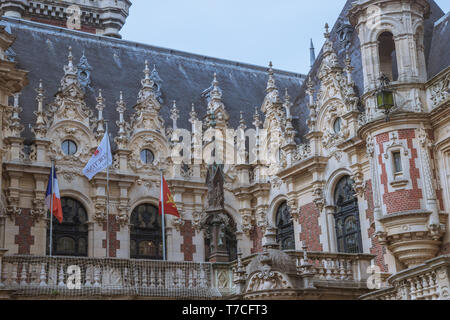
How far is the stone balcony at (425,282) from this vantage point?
14.6 meters

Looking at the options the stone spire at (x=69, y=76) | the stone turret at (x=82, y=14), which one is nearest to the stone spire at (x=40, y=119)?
the stone spire at (x=69, y=76)

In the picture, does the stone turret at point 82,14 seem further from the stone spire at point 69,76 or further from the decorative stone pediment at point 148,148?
the decorative stone pediment at point 148,148

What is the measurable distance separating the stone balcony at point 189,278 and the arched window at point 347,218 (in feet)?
11.4

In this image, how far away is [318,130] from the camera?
2981 centimetres

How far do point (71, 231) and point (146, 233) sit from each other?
10.9 ft

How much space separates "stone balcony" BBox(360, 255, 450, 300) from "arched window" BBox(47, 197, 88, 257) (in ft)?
51.7

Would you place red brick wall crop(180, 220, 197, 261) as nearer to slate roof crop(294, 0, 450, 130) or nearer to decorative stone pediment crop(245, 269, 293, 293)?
slate roof crop(294, 0, 450, 130)

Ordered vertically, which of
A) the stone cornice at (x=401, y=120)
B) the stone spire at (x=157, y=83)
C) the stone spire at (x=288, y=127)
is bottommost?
the stone cornice at (x=401, y=120)

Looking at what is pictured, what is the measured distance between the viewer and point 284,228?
1248 inches

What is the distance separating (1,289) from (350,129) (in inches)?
563

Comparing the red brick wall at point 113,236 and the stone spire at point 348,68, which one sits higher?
the stone spire at point 348,68

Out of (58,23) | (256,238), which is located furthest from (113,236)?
(58,23)
